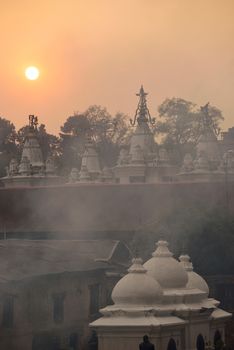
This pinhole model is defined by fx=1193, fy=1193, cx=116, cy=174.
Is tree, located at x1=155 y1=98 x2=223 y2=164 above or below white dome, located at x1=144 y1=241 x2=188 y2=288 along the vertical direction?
above

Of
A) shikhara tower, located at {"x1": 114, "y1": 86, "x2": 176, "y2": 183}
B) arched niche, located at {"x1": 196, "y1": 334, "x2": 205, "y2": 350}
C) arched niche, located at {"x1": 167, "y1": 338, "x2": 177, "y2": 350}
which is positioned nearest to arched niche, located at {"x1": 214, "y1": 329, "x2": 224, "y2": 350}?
arched niche, located at {"x1": 196, "y1": 334, "x2": 205, "y2": 350}

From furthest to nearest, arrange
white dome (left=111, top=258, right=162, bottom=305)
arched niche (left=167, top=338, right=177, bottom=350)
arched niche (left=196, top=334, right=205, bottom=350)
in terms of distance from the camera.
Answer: arched niche (left=196, top=334, right=205, bottom=350) < arched niche (left=167, top=338, right=177, bottom=350) < white dome (left=111, top=258, right=162, bottom=305)

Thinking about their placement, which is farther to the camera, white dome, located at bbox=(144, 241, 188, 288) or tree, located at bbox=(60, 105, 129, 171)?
tree, located at bbox=(60, 105, 129, 171)

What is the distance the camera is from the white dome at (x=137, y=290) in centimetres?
1814

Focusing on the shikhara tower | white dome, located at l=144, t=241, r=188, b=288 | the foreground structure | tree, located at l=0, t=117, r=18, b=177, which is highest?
tree, located at l=0, t=117, r=18, b=177

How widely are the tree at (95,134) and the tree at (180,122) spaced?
7.35 ft

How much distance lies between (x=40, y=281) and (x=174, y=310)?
4.36m

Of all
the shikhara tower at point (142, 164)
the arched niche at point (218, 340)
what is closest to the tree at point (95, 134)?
the shikhara tower at point (142, 164)

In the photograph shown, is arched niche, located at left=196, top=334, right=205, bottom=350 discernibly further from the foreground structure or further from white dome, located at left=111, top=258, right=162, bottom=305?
white dome, located at left=111, top=258, right=162, bottom=305

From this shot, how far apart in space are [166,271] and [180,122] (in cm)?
4715

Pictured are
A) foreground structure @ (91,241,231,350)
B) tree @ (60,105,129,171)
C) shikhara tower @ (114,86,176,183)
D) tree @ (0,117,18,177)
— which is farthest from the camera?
tree @ (60,105,129,171)

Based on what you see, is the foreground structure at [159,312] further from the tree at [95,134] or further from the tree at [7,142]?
the tree at [95,134]

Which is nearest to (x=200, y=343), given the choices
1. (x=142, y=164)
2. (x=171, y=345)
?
(x=171, y=345)

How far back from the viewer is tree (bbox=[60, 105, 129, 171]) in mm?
63094
